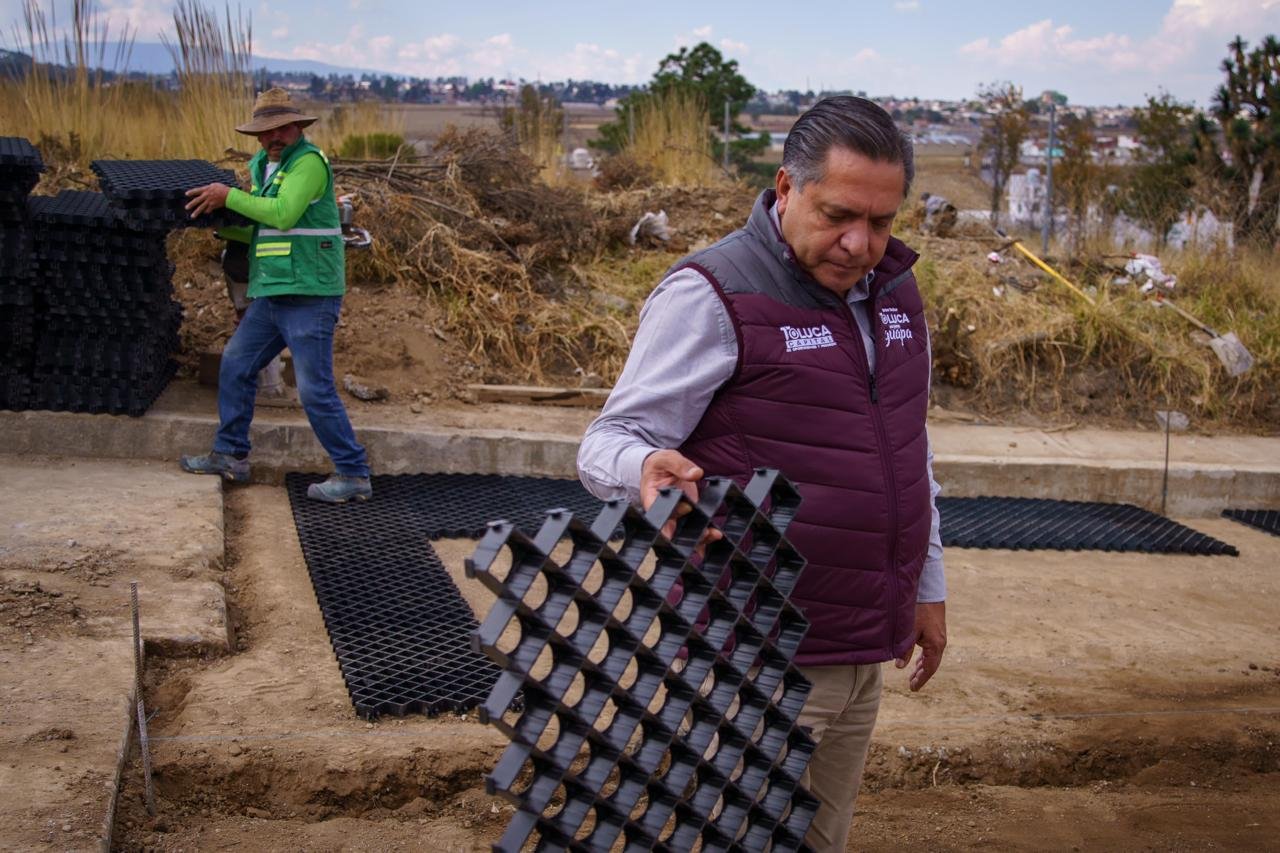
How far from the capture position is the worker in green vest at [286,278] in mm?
6027

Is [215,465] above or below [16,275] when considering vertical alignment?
below

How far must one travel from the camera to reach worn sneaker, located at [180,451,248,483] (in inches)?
256

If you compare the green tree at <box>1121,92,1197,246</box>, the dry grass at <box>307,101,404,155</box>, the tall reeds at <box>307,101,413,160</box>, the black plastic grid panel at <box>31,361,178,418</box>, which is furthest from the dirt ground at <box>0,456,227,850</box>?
the green tree at <box>1121,92,1197,246</box>

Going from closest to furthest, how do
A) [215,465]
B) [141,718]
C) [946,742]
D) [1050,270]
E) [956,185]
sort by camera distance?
1. [141,718]
2. [946,742]
3. [215,465]
4. [1050,270]
5. [956,185]

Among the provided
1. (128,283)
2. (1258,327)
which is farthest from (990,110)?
(128,283)

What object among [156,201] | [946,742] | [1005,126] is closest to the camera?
[946,742]

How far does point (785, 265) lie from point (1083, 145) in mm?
24485

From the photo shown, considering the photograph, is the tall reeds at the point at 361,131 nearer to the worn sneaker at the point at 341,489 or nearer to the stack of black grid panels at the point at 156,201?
the stack of black grid panels at the point at 156,201

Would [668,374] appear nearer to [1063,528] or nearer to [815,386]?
[815,386]

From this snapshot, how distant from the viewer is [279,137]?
6.15 meters

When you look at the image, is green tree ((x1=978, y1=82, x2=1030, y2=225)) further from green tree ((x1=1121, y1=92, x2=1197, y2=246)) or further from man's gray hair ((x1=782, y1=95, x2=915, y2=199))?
man's gray hair ((x1=782, y1=95, x2=915, y2=199))

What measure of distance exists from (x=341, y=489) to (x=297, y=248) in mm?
1273

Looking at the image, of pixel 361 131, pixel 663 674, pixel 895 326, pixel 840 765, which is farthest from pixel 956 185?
pixel 663 674

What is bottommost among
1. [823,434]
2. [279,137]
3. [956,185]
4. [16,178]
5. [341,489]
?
[341,489]
